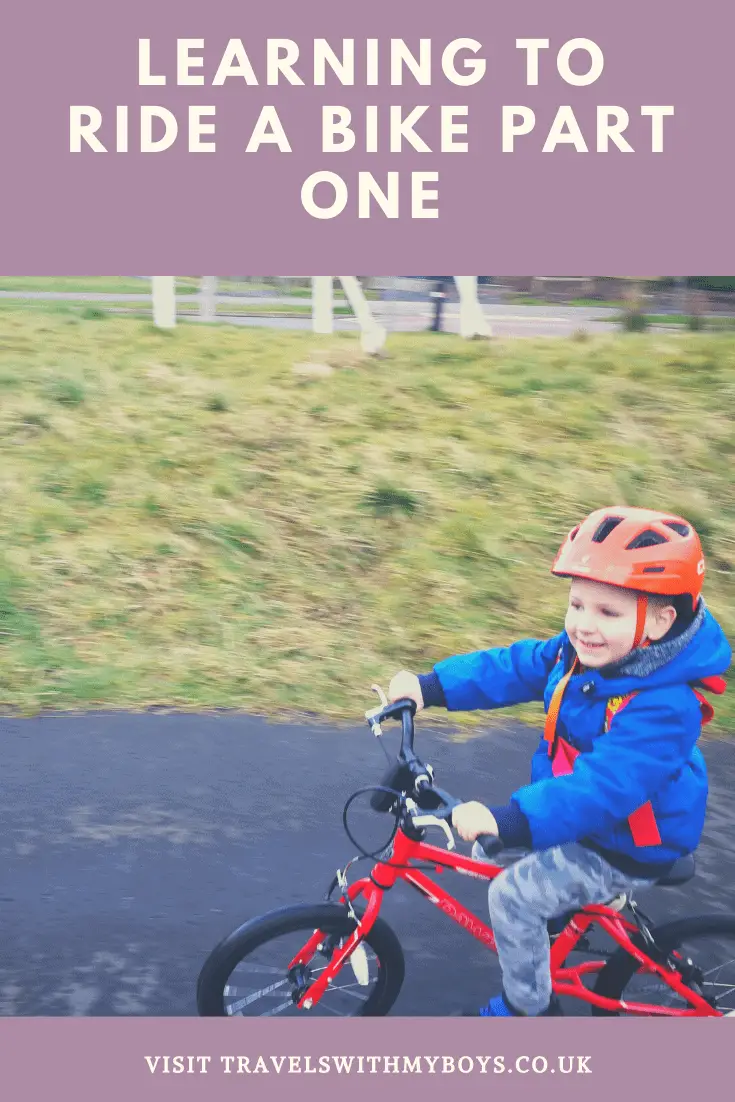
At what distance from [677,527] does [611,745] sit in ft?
1.84

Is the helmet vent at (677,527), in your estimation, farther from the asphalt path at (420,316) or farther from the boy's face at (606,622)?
the asphalt path at (420,316)

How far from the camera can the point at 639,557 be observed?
8.49ft

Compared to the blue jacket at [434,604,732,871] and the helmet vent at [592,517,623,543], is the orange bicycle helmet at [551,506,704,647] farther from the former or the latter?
the blue jacket at [434,604,732,871]

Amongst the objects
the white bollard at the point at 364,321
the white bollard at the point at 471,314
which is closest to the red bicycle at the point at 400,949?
the white bollard at the point at 364,321

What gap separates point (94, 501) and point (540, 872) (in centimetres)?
468

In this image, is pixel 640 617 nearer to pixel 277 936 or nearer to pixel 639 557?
pixel 639 557

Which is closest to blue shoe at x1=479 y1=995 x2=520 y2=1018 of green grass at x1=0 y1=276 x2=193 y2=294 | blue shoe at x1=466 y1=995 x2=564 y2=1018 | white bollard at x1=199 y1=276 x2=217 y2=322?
blue shoe at x1=466 y1=995 x2=564 y2=1018

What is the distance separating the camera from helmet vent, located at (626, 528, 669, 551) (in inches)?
103

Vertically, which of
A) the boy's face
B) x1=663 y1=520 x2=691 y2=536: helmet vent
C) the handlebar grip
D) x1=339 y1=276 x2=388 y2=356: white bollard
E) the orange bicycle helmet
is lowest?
the handlebar grip

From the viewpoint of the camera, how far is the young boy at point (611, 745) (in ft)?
8.42

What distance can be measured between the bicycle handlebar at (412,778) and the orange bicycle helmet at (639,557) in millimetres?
551

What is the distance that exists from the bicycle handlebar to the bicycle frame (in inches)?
5.5

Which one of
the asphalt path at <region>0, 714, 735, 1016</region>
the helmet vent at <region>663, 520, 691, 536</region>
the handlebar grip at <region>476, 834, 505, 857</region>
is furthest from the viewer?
the asphalt path at <region>0, 714, 735, 1016</region>
